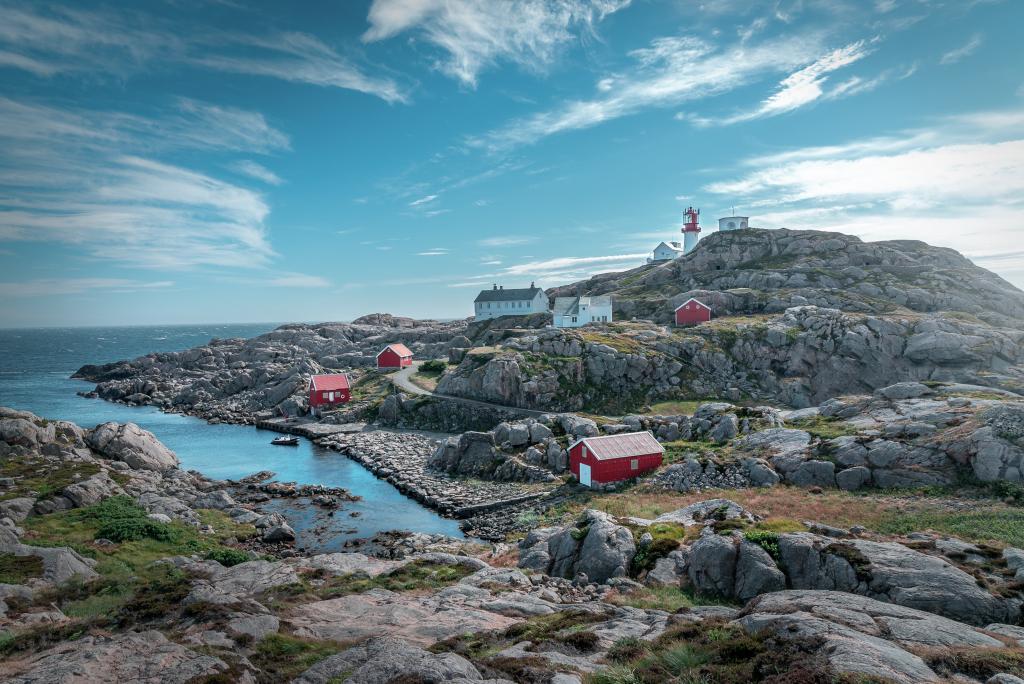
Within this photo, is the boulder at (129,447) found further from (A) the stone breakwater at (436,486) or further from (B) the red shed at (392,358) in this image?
(B) the red shed at (392,358)

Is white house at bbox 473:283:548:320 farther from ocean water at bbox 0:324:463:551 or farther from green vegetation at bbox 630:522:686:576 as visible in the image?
green vegetation at bbox 630:522:686:576

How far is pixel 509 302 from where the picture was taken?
408ft

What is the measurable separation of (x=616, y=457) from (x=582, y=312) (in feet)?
199

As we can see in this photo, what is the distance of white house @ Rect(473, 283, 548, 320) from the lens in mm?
122438

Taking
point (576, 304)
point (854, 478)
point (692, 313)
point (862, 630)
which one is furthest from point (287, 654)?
point (576, 304)

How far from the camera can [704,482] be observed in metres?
41.2

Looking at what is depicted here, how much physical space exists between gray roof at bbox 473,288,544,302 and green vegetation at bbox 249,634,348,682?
110m

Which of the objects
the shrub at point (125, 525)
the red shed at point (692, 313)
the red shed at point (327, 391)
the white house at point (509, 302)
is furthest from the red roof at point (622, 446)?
the white house at point (509, 302)

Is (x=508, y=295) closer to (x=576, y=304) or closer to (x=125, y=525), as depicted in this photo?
(x=576, y=304)

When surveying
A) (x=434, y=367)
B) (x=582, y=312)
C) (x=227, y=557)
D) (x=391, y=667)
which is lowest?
(x=227, y=557)

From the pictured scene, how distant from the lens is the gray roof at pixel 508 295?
12288 cm

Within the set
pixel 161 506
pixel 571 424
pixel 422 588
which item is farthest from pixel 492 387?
pixel 422 588

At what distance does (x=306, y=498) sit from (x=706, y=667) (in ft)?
151

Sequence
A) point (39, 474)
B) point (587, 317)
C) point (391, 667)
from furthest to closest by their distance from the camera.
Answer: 1. point (587, 317)
2. point (39, 474)
3. point (391, 667)
